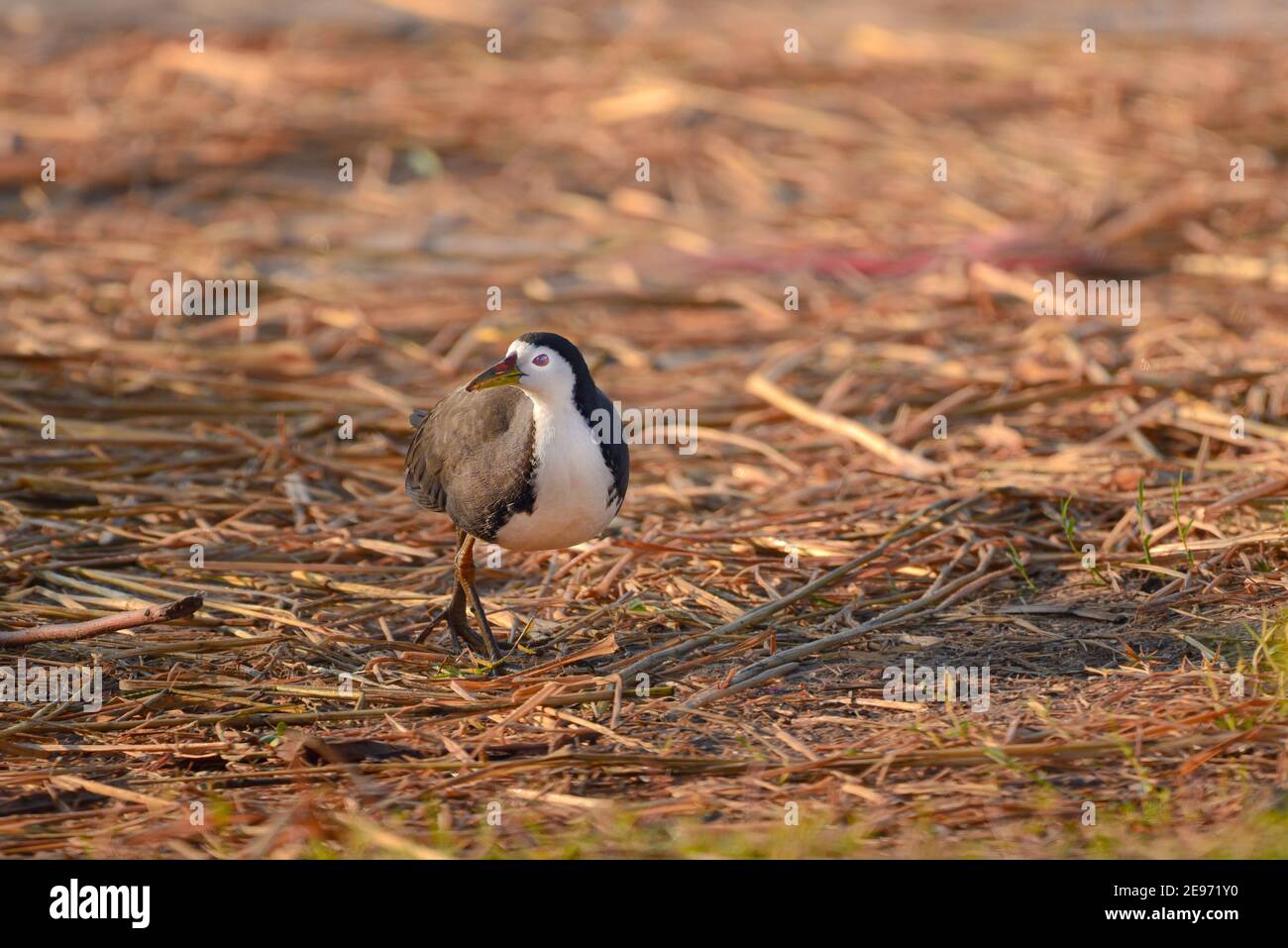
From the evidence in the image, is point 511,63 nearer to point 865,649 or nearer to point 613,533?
point 613,533

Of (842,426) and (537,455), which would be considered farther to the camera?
(842,426)

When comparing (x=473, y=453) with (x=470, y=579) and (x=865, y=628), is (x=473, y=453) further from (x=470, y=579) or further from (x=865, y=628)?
(x=865, y=628)

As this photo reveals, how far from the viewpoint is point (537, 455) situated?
4.22m

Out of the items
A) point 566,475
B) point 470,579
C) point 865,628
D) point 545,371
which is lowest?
point 865,628

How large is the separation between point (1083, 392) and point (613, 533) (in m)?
2.06

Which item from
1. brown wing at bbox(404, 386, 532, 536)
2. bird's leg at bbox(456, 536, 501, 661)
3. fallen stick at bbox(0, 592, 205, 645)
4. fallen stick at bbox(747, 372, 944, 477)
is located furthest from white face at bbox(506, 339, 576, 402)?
fallen stick at bbox(747, 372, 944, 477)

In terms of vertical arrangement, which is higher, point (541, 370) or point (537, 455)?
point (541, 370)

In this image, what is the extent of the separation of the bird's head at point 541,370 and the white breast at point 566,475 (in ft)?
0.17

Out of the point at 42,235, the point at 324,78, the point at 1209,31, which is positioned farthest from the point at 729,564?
the point at 1209,31

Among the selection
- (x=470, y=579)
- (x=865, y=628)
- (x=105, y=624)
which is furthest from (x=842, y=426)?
(x=105, y=624)

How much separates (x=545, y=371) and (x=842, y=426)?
2145mm

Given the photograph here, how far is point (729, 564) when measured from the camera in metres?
5.20

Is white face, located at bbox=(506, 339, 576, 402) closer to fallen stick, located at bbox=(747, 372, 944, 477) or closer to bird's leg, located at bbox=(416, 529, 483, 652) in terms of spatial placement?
bird's leg, located at bbox=(416, 529, 483, 652)

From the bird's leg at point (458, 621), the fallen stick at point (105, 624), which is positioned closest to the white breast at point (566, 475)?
the bird's leg at point (458, 621)
